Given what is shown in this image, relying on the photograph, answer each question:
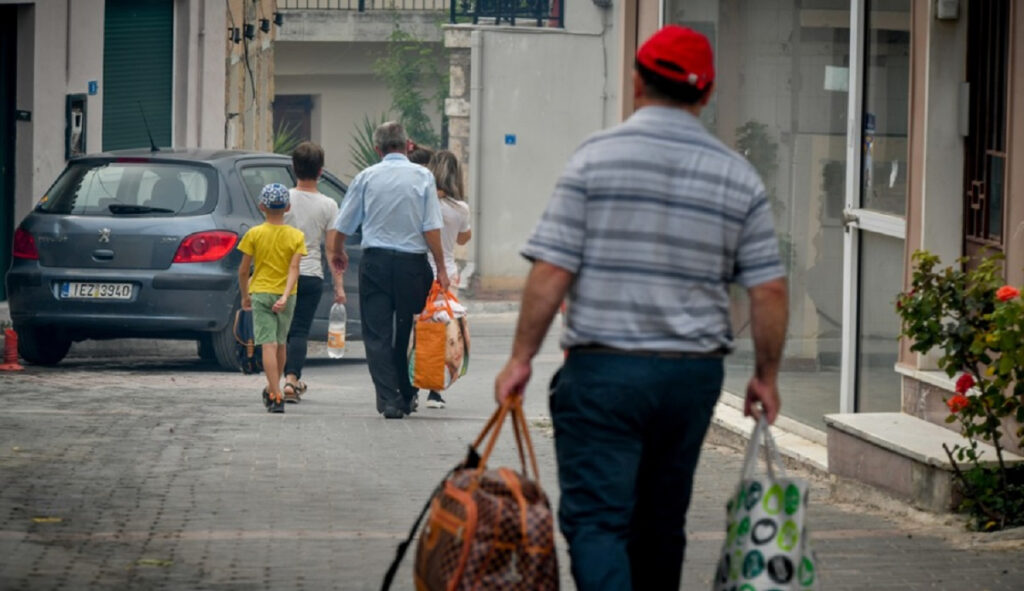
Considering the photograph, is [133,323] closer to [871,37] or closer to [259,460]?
[259,460]

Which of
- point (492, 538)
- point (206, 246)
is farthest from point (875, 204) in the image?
point (206, 246)

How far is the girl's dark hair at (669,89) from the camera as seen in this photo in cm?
504

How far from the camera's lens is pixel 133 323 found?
13820mm

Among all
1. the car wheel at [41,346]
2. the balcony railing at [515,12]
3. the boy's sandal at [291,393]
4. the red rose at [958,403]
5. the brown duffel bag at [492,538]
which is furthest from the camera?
the balcony railing at [515,12]

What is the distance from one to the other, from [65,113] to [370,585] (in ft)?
45.5

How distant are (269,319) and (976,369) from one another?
5.32 m

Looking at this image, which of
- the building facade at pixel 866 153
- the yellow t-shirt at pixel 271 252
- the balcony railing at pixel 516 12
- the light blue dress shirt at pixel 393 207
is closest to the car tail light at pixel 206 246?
the yellow t-shirt at pixel 271 252

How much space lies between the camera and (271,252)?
37.9 feet

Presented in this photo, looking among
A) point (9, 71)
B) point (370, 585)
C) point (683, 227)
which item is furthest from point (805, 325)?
point (9, 71)

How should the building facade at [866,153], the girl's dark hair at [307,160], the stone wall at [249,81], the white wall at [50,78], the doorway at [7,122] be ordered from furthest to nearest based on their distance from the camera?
the stone wall at [249,81] → the white wall at [50,78] → the doorway at [7,122] → the girl's dark hair at [307,160] → the building facade at [866,153]

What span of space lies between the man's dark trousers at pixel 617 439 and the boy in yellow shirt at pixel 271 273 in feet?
21.8

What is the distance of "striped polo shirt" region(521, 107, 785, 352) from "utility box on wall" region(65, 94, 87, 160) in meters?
15.2

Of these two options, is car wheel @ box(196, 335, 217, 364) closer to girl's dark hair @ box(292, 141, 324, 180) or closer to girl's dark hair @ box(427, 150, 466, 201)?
girl's dark hair @ box(292, 141, 324, 180)

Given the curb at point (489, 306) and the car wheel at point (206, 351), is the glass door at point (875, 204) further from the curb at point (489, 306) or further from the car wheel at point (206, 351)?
the curb at point (489, 306)
